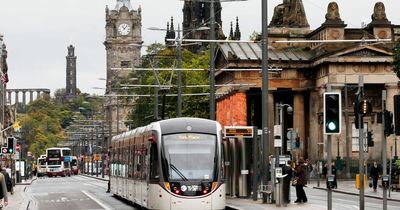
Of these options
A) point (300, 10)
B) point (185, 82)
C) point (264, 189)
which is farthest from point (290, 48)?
point (264, 189)

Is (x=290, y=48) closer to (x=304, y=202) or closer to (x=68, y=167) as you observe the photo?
(x=68, y=167)

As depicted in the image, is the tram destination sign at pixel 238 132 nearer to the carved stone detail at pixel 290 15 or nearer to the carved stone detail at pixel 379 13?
the carved stone detail at pixel 379 13

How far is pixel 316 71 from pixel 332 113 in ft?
241

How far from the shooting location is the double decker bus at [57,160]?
423 ft

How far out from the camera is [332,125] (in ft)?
79.8

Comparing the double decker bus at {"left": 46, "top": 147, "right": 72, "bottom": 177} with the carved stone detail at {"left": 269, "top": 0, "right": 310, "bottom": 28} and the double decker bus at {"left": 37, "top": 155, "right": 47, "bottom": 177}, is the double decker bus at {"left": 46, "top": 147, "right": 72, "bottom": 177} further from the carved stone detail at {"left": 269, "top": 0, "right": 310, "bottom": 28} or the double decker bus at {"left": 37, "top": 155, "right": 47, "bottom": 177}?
the carved stone detail at {"left": 269, "top": 0, "right": 310, "bottom": 28}

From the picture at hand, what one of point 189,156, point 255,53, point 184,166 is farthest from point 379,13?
point 184,166

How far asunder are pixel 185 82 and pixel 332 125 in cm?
8568

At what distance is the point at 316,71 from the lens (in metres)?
97.6

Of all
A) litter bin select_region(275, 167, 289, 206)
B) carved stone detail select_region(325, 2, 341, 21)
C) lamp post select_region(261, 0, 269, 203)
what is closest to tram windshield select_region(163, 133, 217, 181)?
lamp post select_region(261, 0, 269, 203)

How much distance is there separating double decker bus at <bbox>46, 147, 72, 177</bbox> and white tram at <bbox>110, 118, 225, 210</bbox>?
94744 mm

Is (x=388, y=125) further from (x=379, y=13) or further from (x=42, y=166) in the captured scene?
(x=42, y=166)

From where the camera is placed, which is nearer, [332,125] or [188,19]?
[332,125]

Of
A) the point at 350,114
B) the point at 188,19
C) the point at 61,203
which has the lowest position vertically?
A: the point at 61,203
